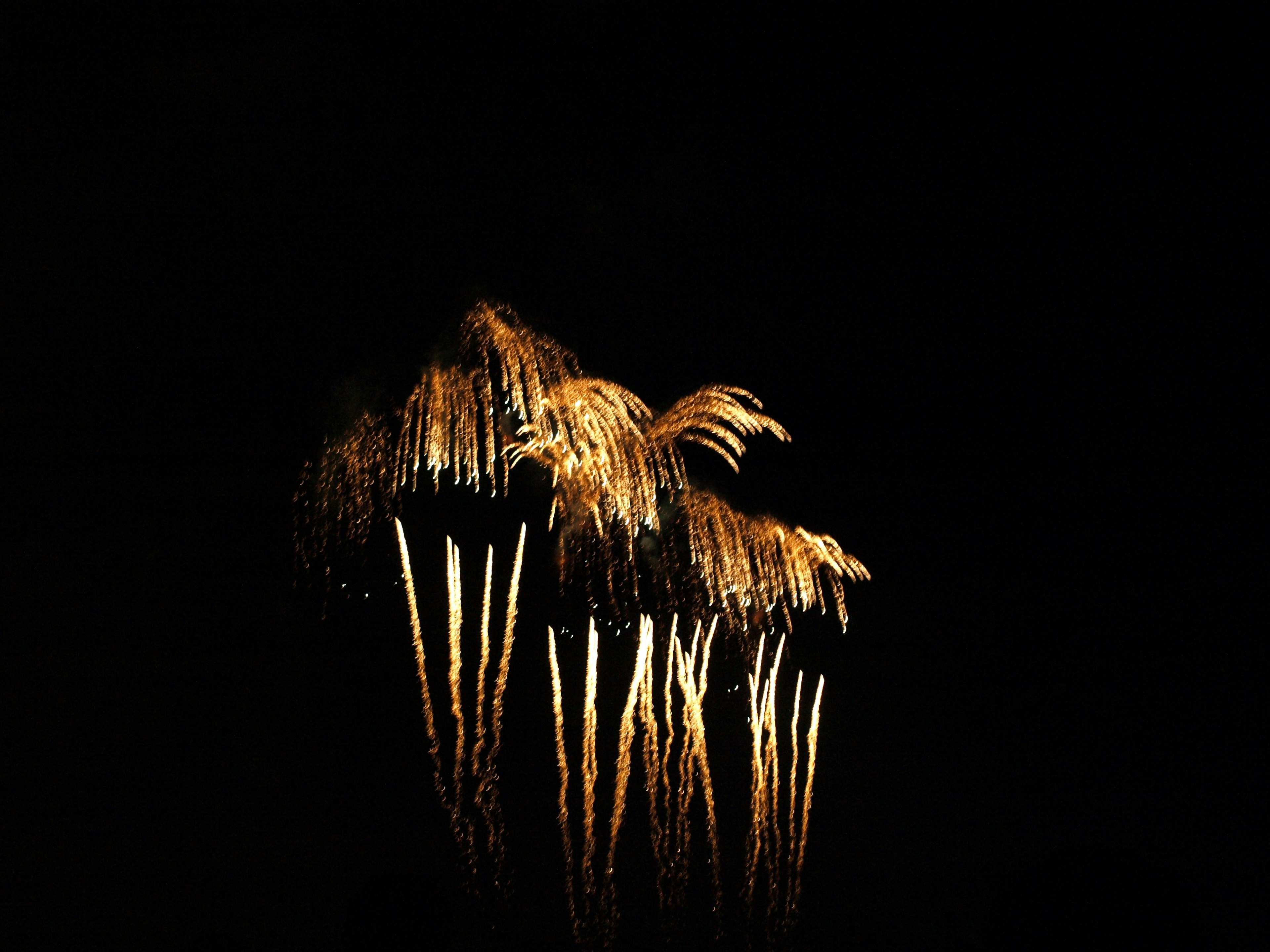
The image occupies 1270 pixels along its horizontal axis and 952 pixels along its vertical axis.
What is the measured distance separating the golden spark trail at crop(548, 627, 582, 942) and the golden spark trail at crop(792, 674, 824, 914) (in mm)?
2949

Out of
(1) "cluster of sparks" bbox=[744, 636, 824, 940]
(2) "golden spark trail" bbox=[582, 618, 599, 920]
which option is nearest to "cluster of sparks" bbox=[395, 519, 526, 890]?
(2) "golden spark trail" bbox=[582, 618, 599, 920]

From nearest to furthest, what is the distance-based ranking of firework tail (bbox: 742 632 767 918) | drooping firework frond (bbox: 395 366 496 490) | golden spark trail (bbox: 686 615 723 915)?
1. drooping firework frond (bbox: 395 366 496 490)
2. golden spark trail (bbox: 686 615 723 915)
3. firework tail (bbox: 742 632 767 918)

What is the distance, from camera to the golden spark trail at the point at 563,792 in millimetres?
7988

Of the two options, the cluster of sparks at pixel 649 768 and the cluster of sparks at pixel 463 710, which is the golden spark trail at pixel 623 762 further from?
the cluster of sparks at pixel 463 710

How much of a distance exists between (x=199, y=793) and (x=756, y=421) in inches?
217

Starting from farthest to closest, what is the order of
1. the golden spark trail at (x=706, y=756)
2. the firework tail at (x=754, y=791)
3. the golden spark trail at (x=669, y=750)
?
the firework tail at (x=754, y=791)
the golden spark trail at (x=706, y=756)
the golden spark trail at (x=669, y=750)

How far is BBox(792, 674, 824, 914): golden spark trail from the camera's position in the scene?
34.0 ft

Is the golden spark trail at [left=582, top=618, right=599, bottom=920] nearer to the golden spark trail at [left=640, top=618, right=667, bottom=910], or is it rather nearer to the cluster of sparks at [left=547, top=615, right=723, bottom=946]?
the cluster of sparks at [left=547, top=615, right=723, bottom=946]

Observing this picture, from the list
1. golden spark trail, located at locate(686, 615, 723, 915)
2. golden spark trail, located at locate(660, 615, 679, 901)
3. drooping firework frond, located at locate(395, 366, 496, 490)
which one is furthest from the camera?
golden spark trail, located at locate(686, 615, 723, 915)

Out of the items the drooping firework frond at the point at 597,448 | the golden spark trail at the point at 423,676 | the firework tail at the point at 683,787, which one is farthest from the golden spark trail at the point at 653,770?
the golden spark trail at the point at 423,676

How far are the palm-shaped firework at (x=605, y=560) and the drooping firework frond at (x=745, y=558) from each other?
20 mm

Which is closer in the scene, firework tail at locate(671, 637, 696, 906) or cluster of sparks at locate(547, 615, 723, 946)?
cluster of sparks at locate(547, 615, 723, 946)

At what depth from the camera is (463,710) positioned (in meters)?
7.61

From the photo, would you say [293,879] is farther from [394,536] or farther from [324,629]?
[394,536]
